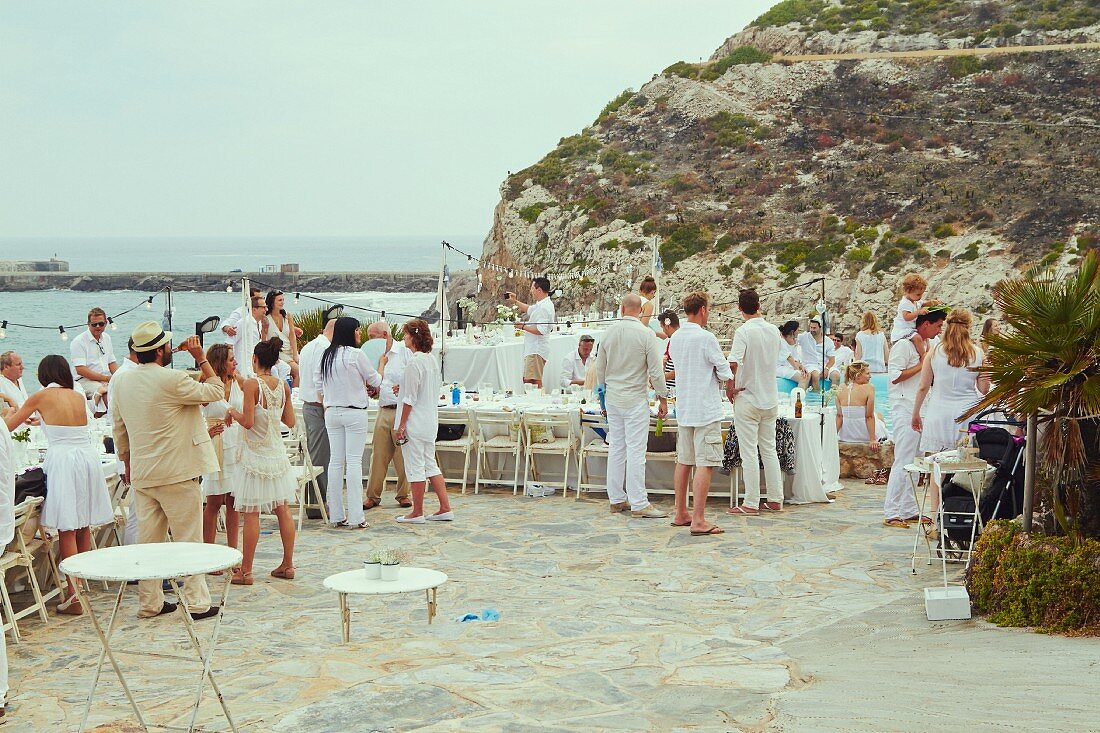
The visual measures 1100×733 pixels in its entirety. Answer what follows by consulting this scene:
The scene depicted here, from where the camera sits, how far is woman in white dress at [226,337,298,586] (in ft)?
23.1

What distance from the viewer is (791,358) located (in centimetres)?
1551

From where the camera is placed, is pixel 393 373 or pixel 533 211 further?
pixel 533 211

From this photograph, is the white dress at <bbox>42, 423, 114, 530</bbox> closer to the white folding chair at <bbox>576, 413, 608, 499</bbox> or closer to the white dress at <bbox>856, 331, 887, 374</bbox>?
the white folding chair at <bbox>576, 413, 608, 499</bbox>

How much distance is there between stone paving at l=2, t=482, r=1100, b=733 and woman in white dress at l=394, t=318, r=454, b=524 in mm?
565

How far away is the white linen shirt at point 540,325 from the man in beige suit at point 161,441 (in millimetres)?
7973

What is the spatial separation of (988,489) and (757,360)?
7.92 ft

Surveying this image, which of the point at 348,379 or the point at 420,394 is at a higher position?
the point at 348,379

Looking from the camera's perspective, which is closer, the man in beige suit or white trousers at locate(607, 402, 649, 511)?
the man in beige suit

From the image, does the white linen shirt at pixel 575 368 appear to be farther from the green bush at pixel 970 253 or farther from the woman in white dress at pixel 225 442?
the green bush at pixel 970 253

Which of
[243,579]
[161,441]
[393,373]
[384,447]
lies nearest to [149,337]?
[161,441]

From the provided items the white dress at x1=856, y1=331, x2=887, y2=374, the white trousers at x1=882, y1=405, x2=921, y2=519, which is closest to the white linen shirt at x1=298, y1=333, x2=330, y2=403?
the white trousers at x1=882, y1=405, x2=921, y2=519

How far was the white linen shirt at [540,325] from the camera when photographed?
47.5 ft

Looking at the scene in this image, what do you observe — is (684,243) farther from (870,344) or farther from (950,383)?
(950,383)

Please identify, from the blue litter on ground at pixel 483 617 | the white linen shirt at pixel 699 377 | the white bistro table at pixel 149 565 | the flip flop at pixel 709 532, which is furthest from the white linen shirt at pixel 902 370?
the white bistro table at pixel 149 565
